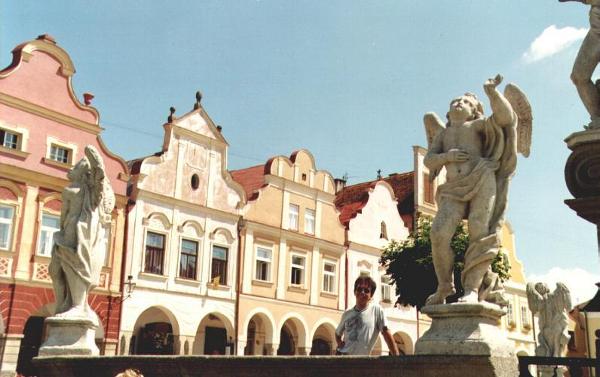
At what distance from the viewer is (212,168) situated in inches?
1054

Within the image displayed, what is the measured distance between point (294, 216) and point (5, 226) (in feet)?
41.1

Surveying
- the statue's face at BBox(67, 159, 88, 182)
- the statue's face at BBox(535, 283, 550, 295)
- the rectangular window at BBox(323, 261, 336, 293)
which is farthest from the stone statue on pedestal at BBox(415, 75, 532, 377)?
the rectangular window at BBox(323, 261, 336, 293)

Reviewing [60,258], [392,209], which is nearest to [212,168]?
[392,209]

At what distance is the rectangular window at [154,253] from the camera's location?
23.7 meters

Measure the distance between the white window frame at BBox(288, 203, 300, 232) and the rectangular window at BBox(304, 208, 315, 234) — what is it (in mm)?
461

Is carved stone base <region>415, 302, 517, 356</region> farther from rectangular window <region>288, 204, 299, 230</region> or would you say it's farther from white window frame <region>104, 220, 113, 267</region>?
rectangular window <region>288, 204, 299, 230</region>

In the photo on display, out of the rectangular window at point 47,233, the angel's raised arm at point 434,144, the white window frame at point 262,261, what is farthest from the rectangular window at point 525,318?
the angel's raised arm at point 434,144

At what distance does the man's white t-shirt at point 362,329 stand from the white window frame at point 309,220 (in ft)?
76.5

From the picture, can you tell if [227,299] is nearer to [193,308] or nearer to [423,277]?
[193,308]

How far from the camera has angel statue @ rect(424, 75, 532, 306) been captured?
218 inches

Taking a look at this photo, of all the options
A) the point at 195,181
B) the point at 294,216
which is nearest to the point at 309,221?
the point at 294,216

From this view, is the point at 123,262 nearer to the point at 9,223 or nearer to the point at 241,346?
the point at 9,223

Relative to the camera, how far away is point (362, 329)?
6.38 meters

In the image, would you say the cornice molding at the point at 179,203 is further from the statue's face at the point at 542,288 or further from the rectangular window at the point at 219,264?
the statue's face at the point at 542,288
